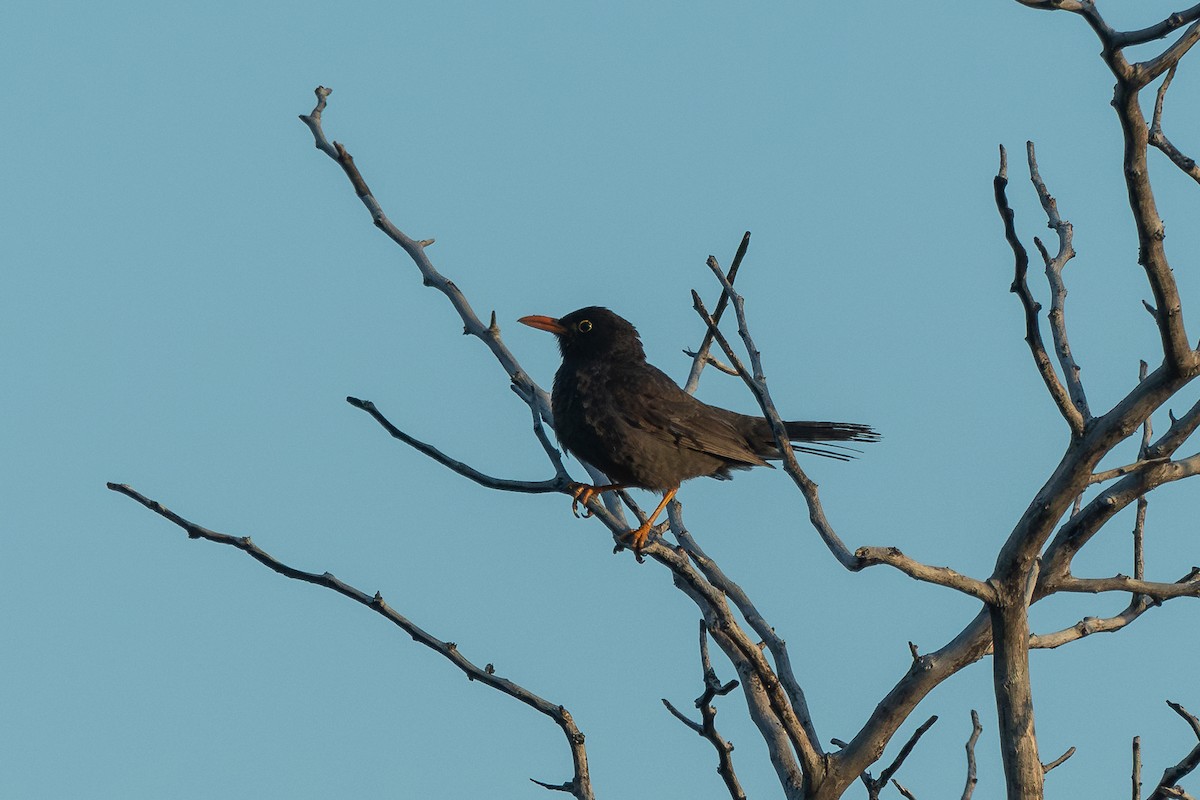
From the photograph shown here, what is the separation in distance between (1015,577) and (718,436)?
487cm

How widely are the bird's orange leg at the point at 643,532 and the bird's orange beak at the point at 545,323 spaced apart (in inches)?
71.1

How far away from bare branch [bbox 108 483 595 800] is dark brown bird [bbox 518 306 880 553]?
2886 millimetres

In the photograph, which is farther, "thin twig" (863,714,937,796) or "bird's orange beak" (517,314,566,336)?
"bird's orange beak" (517,314,566,336)

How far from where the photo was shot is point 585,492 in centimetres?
806

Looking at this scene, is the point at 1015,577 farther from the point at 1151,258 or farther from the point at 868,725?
the point at 1151,258

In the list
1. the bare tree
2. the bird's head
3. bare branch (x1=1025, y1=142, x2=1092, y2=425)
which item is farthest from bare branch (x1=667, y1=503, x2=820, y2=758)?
the bird's head

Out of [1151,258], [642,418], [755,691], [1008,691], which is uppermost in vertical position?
[642,418]

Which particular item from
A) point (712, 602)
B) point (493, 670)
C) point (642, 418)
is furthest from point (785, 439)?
point (642, 418)

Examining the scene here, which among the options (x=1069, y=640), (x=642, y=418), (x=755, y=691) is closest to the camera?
(x=1069, y=640)

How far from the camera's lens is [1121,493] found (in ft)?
16.6

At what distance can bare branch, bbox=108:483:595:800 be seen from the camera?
17.6ft

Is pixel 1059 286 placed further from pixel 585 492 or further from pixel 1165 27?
pixel 585 492

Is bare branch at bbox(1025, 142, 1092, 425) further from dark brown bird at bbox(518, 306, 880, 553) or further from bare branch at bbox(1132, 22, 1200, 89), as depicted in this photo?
dark brown bird at bbox(518, 306, 880, 553)

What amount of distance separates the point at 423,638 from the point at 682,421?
4145 millimetres
